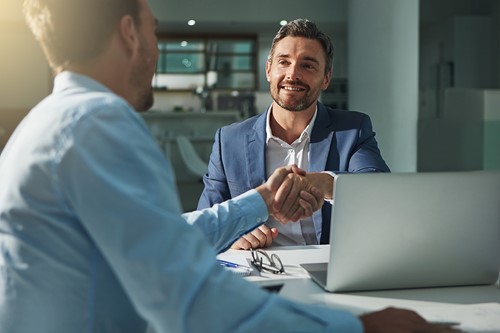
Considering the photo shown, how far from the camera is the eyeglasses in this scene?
1.76 meters

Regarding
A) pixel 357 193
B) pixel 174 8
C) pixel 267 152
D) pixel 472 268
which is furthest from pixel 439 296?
pixel 174 8

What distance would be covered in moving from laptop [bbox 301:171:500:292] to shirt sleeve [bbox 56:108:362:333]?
0.53 metres

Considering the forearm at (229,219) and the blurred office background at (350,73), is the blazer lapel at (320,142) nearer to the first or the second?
the forearm at (229,219)

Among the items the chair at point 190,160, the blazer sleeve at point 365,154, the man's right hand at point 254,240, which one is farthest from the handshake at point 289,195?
the chair at point 190,160

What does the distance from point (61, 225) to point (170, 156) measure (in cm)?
995

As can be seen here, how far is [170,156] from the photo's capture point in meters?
10.9

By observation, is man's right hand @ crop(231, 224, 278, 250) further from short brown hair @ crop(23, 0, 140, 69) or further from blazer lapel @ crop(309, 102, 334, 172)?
short brown hair @ crop(23, 0, 140, 69)

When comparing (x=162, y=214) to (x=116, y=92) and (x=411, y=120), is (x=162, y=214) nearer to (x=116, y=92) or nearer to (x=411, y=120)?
(x=116, y=92)

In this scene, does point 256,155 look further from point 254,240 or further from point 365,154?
point 254,240

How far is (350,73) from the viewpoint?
8.27 metres

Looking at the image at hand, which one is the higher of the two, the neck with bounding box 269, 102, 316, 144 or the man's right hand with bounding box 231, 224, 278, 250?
the neck with bounding box 269, 102, 316, 144

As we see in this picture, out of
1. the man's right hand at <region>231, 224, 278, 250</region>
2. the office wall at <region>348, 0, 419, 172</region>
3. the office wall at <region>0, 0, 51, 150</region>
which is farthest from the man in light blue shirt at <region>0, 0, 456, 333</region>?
the office wall at <region>0, 0, 51, 150</region>

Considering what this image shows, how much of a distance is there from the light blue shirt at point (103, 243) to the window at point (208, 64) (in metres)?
14.7

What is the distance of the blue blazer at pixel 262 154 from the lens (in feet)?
8.43
